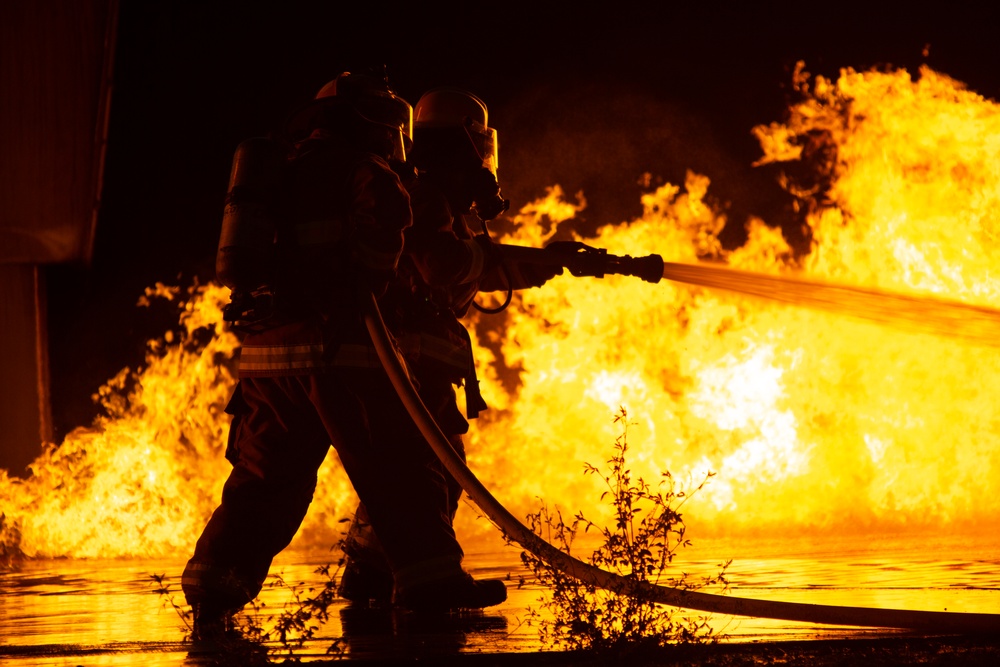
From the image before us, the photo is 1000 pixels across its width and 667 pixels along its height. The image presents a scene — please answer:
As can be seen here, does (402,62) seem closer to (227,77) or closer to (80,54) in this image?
(227,77)

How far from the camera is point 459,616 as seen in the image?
4.79 meters

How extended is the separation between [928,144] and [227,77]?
17.2 ft

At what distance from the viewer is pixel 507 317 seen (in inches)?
391

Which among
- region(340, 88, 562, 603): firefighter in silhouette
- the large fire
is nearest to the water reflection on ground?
region(340, 88, 562, 603): firefighter in silhouette

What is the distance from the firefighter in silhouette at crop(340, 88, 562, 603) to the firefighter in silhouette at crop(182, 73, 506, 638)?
0.27m

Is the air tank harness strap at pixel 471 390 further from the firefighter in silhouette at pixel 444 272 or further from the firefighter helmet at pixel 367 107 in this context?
the firefighter helmet at pixel 367 107

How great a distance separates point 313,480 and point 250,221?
98 cm

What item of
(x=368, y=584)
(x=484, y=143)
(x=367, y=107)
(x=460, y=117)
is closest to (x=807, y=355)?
(x=484, y=143)

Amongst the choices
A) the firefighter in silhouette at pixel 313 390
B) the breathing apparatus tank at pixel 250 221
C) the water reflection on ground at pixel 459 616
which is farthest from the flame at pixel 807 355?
the breathing apparatus tank at pixel 250 221

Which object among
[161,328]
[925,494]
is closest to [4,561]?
[161,328]

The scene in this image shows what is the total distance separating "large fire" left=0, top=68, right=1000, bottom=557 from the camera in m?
9.42

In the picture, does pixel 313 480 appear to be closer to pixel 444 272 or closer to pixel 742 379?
pixel 444 272

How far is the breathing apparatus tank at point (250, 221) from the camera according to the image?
456 cm

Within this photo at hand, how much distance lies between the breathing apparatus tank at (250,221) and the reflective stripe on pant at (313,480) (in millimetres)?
400
